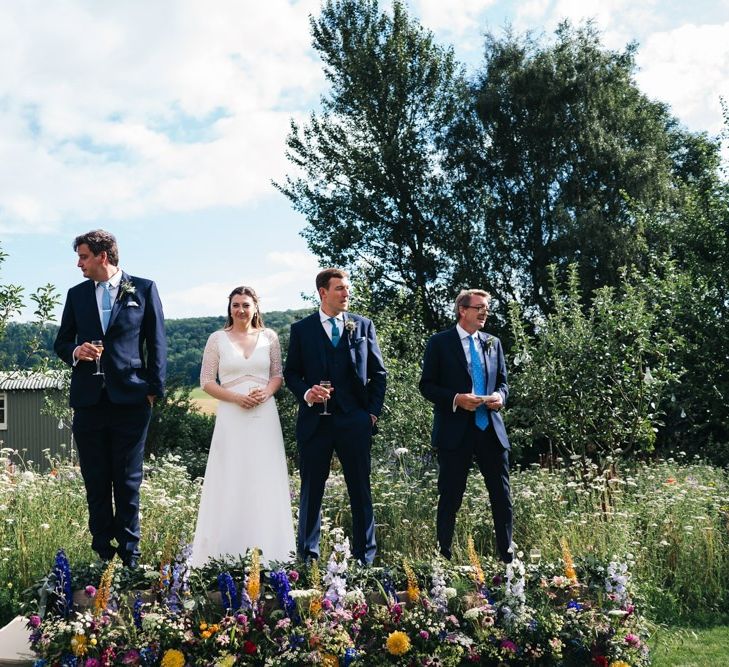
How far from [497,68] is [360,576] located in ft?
66.8

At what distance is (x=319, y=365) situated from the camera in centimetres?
523

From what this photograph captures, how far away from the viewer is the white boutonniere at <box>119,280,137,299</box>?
16.5 feet

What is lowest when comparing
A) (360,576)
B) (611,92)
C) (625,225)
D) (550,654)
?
(550,654)

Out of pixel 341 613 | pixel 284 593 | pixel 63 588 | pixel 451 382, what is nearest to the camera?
pixel 341 613

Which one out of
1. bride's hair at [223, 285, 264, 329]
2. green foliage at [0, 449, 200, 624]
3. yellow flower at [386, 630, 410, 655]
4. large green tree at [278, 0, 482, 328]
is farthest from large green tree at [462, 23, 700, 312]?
yellow flower at [386, 630, 410, 655]

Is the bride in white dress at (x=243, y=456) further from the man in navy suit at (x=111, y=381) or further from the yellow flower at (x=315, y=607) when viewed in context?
the yellow flower at (x=315, y=607)

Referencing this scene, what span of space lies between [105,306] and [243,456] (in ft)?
4.43

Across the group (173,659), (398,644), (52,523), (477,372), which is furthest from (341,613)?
(52,523)

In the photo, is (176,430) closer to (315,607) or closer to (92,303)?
(92,303)

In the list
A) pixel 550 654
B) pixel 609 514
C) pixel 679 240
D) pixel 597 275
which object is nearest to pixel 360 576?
pixel 550 654

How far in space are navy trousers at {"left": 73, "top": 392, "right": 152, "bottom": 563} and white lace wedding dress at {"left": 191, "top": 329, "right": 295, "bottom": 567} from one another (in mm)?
506

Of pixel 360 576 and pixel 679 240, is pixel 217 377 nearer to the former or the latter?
pixel 360 576

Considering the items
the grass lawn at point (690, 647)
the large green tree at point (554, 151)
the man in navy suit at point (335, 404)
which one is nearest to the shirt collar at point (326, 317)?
the man in navy suit at point (335, 404)

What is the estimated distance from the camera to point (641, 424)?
27.3ft
